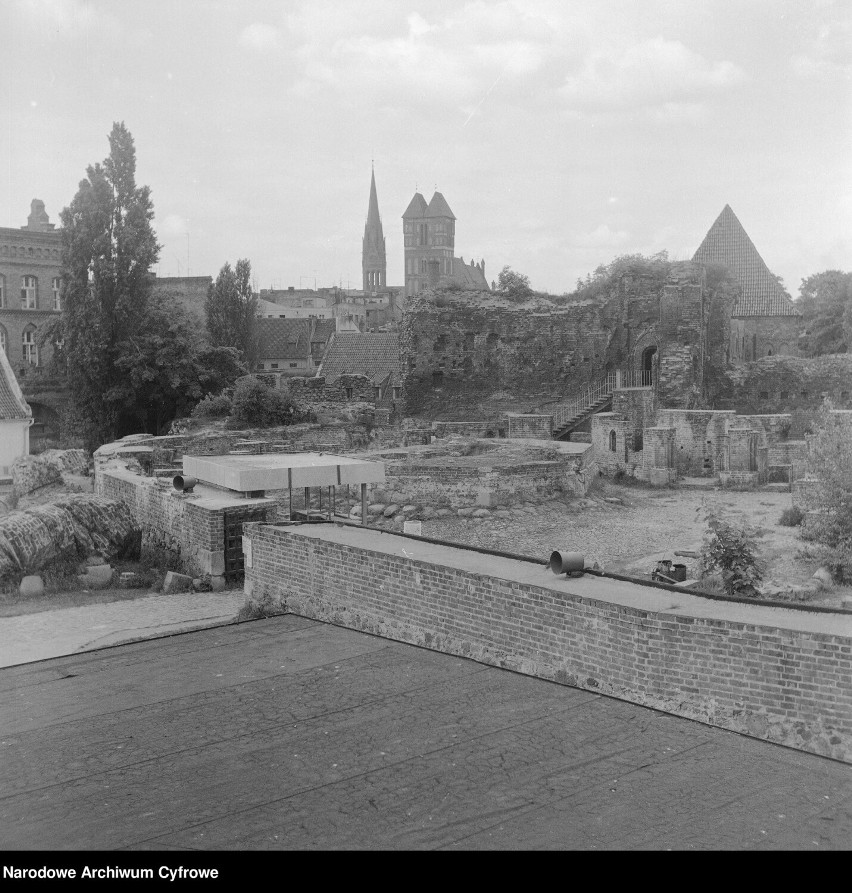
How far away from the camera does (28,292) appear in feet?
113

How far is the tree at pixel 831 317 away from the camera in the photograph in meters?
38.4

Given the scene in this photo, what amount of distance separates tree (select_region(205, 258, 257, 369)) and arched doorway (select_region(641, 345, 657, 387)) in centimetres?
2467

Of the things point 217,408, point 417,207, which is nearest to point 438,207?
point 417,207

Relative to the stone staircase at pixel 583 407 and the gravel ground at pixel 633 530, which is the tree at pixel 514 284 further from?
the gravel ground at pixel 633 530

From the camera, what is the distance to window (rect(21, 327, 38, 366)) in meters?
36.8

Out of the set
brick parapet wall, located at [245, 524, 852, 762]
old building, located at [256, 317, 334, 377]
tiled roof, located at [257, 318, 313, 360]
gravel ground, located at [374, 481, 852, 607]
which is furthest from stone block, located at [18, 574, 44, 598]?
tiled roof, located at [257, 318, 313, 360]

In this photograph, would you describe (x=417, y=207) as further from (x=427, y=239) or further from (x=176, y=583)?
(x=176, y=583)

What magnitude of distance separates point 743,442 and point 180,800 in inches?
679

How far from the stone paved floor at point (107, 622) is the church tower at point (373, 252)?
392ft

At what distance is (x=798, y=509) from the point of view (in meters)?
15.4

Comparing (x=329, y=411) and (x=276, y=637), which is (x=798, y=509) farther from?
(x=329, y=411)

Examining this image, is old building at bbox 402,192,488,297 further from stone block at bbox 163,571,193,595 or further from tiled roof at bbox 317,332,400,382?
stone block at bbox 163,571,193,595

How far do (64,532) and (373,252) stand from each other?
12170cm

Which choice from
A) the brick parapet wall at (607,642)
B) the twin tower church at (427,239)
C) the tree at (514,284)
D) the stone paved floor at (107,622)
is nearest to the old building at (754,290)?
the tree at (514,284)
